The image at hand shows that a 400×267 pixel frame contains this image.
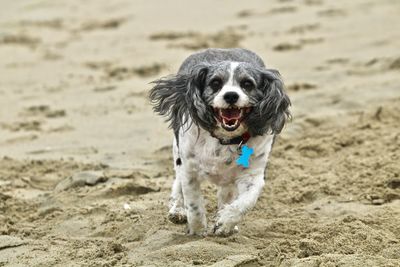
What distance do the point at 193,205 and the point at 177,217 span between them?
0.27m

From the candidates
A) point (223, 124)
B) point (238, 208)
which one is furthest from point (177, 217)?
point (223, 124)

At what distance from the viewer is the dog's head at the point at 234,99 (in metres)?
4.74

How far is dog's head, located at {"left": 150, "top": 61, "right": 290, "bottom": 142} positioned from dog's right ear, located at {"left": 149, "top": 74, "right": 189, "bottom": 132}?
17 millimetres

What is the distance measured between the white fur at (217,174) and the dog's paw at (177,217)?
0.16 meters

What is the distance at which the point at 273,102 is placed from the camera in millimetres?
4816

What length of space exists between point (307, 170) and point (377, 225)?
1379 mm

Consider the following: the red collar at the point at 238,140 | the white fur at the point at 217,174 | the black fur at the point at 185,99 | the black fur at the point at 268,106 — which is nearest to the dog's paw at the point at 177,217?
the white fur at the point at 217,174

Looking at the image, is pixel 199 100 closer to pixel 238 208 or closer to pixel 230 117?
pixel 230 117

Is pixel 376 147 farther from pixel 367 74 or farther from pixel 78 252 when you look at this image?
pixel 78 252

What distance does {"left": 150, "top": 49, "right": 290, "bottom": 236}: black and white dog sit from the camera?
4.79 meters

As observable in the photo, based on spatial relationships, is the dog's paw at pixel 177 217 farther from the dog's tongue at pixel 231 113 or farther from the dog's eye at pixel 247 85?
the dog's eye at pixel 247 85

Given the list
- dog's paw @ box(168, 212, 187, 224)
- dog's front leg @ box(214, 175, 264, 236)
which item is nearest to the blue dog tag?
dog's front leg @ box(214, 175, 264, 236)

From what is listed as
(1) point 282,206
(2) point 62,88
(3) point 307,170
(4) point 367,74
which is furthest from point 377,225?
(2) point 62,88

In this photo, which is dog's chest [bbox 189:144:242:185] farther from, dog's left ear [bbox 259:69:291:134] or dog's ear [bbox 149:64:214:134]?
dog's left ear [bbox 259:69:291:134]
